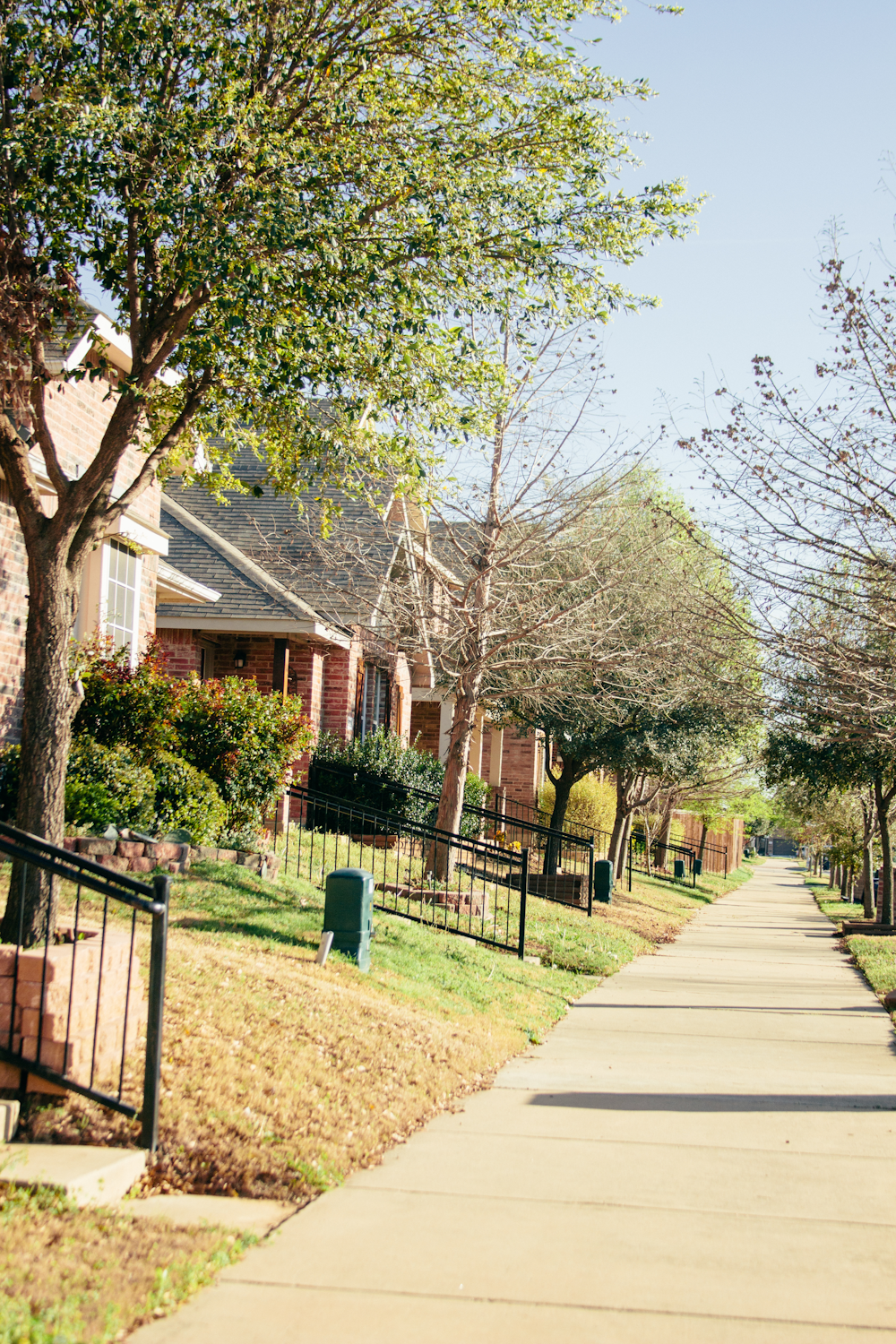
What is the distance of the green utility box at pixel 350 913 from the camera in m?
9.19

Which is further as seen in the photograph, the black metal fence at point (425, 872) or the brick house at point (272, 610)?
the brick house at point (272, 610)

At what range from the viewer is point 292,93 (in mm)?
8273

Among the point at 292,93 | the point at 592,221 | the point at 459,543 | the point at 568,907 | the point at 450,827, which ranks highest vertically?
the point at 292,93

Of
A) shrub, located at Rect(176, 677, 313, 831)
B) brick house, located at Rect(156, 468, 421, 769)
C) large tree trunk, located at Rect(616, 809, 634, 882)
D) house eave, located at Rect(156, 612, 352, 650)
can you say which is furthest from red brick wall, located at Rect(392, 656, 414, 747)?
shrub, located at Rect(176, 677, 313, 831)

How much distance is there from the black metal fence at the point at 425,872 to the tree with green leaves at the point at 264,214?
17.3ft

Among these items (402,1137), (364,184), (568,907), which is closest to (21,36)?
(364,184)

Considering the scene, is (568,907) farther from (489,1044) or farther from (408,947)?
(489,1044)

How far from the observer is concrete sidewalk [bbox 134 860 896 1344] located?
390cm

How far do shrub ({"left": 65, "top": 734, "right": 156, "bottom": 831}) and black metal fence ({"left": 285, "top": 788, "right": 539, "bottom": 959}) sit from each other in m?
2.12

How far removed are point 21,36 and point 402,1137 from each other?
6906 mm

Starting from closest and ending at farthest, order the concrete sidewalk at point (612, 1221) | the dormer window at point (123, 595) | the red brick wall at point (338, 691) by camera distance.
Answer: the concrete sidewalk at point (612, 1221), the dormer window at point (123, 595), the red brick wall at point (338, 691)

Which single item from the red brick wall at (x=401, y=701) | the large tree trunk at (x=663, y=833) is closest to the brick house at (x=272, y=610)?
the red brick wall at (x=401, y=701)

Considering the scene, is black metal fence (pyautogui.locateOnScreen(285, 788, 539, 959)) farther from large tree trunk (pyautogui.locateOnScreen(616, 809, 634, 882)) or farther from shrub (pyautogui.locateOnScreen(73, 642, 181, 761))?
large tree trunk (pyautogui.locateOnScreen(616, 809, 634, 882))

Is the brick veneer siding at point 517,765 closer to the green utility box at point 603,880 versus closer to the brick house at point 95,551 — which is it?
the green utility box at point 603,880
